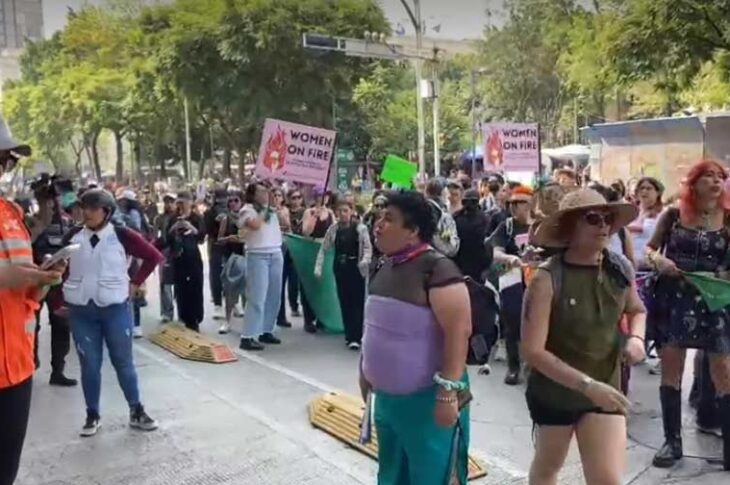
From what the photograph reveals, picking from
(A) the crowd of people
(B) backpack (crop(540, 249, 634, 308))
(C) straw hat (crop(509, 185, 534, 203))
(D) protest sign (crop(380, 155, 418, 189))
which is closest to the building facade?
(D) protest sign (crop(380, 155, 418, 189))

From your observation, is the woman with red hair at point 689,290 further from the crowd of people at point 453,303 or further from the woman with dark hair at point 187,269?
the woman with dark hair at point 187,269

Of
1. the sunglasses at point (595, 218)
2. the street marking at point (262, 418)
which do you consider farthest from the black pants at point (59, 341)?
the sunglasses at point (595, 218)

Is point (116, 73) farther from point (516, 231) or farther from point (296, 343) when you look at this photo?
point (516, 231)

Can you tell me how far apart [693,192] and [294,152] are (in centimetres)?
600

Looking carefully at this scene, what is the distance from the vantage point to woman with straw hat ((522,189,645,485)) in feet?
10.5

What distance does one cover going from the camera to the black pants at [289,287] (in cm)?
1009

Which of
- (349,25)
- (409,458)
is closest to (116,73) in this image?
(349,25)

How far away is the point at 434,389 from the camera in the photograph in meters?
3.22

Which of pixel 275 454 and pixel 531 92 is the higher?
pixel 531 92

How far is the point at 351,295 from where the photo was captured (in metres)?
8.59

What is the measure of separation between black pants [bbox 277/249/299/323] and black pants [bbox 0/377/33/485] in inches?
270

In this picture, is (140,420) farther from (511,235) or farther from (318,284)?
(318,284)

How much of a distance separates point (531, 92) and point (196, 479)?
118 ft

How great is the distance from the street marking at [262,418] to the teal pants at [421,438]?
1499 millimetres
